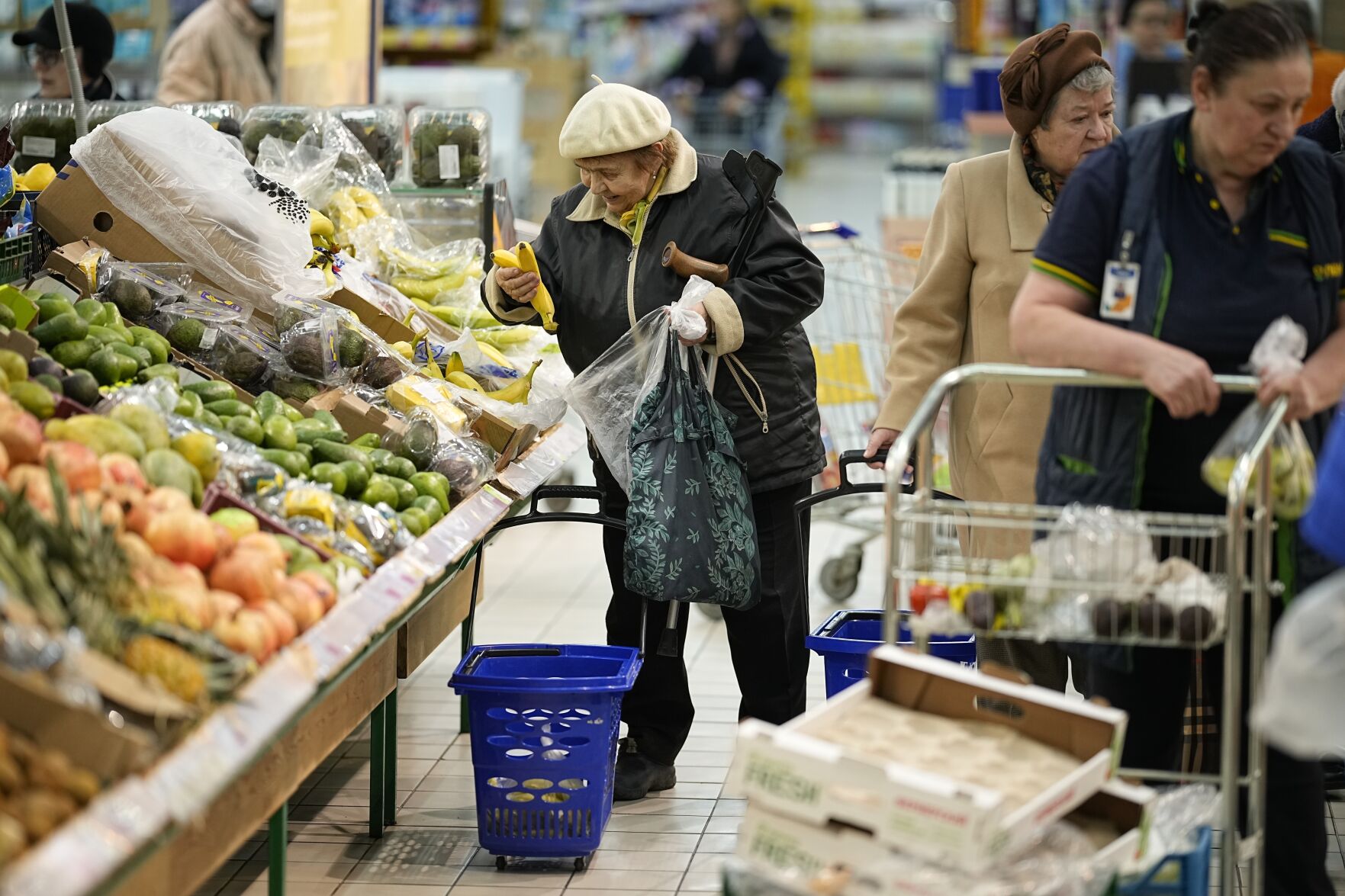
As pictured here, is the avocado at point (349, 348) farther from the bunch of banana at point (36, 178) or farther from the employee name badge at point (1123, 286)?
the employee name badge at point (1123, 286)

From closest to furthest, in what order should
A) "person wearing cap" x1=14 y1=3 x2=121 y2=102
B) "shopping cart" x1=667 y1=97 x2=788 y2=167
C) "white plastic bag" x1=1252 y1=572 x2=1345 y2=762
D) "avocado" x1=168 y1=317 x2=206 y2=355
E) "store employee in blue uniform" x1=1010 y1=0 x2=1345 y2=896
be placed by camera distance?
"white plastic bag" x1=1252 y1=572 x2=1345 y2=762 → "store employee in blue uniform" x1=1010 y1=0 x2=1345 y2=896 → "avocado" x1=168 y1=317 x2=206 y2=355 → "person wearing cap" x1=14 y1=3 x2=121 y2=102 → "shopping cart" x1=667 y1=97 x2=788 y2=167

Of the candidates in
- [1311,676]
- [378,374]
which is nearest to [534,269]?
[378,374]

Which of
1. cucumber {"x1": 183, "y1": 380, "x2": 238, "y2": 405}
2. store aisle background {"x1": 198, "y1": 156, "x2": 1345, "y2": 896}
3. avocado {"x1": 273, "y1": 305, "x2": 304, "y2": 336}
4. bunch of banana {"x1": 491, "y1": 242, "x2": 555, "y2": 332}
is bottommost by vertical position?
store aisle background {"x1": 198, "y1": 156, "x2": 1345, "y2": 896}

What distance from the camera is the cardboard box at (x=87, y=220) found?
14.9 feet

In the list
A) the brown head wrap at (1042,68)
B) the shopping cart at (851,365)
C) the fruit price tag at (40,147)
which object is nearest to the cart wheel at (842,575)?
the shopping cart at (851,365)

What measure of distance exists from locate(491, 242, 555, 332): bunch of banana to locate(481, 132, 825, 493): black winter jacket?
6cm

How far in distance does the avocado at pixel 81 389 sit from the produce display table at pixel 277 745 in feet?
2.35

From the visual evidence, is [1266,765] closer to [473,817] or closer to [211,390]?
[473,817]

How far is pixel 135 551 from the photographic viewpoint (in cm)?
286

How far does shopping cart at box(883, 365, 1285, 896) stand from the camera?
260 cm

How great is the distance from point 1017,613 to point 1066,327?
19.3 inches

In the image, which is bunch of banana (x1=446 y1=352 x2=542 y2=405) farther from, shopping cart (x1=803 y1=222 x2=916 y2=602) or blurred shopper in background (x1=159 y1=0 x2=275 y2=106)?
blurred shopper in background (x1=159 y1=0 x2=275 y2=106)

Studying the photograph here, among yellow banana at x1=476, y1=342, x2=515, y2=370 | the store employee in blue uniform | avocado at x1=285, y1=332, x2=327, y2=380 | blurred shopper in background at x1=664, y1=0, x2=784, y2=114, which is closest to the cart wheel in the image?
yellow banana at x1=476, y1=342, x2=515, y2=370

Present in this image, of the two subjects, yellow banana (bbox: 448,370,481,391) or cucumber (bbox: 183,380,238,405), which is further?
yellow banana (bbox: 448,370,481,391)
